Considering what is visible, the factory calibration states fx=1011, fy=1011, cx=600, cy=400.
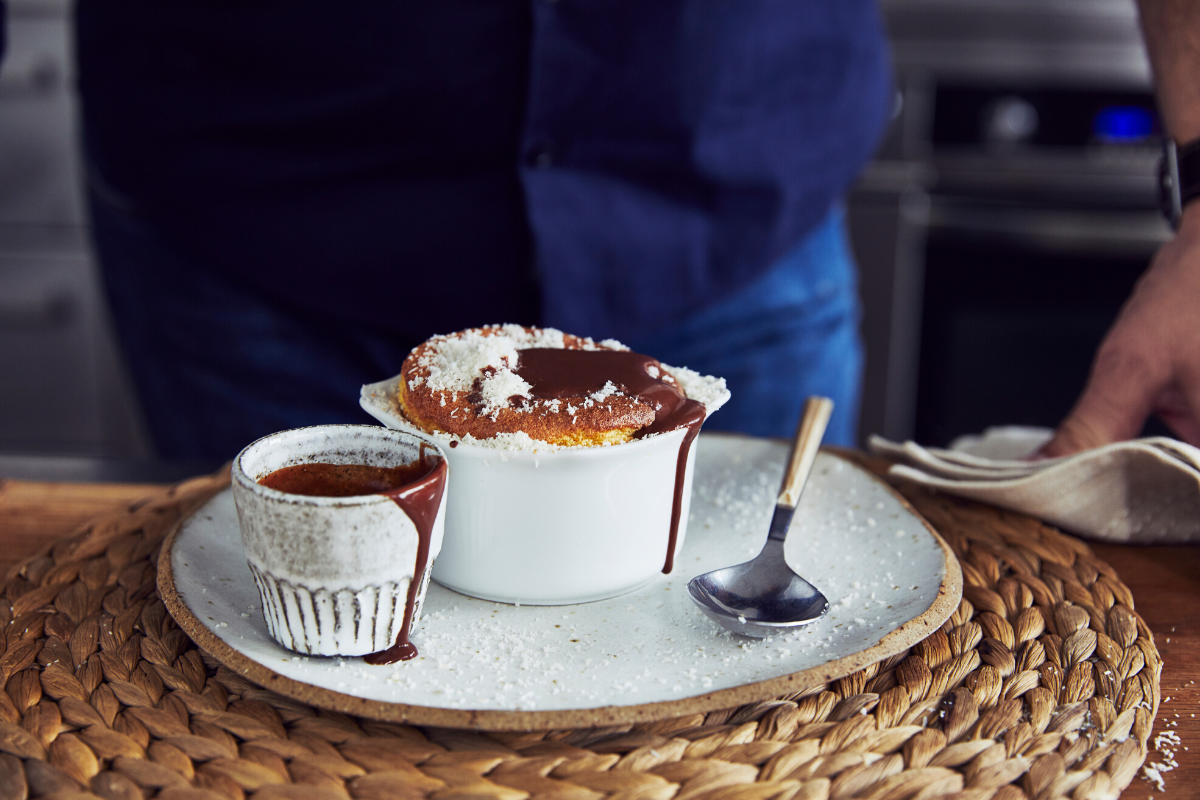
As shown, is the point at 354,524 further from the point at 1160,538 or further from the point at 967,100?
the point at 967,100

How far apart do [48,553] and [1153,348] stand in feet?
3.39

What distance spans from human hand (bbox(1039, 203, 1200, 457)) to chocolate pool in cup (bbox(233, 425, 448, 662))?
67 centimetres

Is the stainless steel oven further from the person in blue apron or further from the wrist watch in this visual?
the wrist watch

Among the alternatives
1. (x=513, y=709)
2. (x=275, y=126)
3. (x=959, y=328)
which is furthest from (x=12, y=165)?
(x=513, y=709)

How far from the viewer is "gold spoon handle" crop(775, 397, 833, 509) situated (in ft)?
2.99

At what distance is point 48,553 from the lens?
2.86 feet

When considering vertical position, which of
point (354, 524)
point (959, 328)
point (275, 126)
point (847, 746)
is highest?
point (275, 126)

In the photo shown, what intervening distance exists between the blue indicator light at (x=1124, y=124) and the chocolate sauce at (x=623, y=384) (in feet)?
6.90

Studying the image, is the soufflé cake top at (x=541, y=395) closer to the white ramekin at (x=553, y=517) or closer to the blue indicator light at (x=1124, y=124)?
the white ramekin at (x=553, y=517)

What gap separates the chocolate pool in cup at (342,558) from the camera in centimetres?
64

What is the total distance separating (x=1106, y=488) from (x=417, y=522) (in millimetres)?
654

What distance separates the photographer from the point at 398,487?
671 millimetres

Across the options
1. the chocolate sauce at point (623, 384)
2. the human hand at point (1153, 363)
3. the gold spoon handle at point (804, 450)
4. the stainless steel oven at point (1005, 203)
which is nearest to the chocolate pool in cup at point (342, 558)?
the chocolate sauce at point (623, 384)

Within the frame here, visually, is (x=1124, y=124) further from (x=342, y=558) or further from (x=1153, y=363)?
(x=342, y=558)
